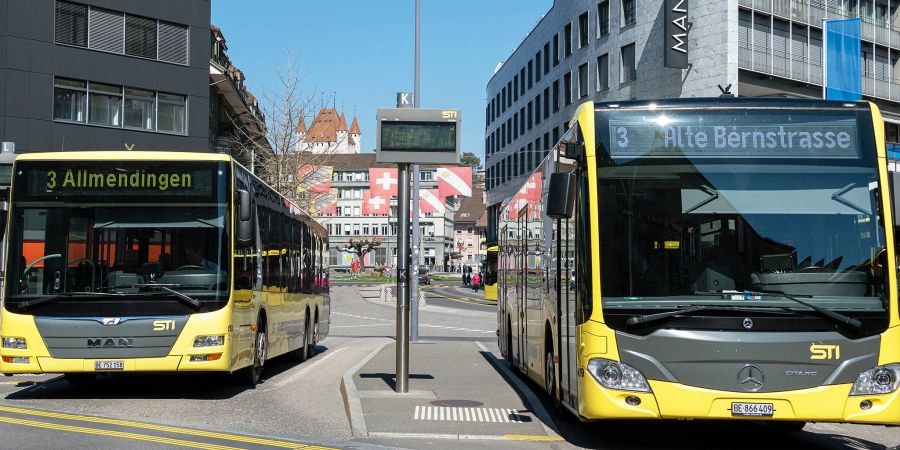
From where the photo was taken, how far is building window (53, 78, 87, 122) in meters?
39.5

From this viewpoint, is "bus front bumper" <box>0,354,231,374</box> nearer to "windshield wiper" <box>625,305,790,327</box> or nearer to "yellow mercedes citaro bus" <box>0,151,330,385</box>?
"yellow mercedes citaro bus" <box>0,151,330,385</box>

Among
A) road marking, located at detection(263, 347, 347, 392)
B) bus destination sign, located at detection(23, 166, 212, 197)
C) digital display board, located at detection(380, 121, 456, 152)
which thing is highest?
digital display board, located at detection(380, 121, 456, 152)

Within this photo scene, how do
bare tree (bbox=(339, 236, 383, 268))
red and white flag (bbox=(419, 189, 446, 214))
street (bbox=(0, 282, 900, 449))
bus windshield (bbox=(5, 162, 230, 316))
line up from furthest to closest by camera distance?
bare tree (bbox=(339, 236, 383, 268)), red and white flag (bbox=(419, 189, 446, 214)), bus windshield (bbox=(5, 162, 230, 316)), street (bbox=(0, 282, 900, 449))

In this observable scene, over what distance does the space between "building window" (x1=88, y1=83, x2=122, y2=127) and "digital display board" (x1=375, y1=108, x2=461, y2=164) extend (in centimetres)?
3122

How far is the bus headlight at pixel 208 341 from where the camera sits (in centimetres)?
1230

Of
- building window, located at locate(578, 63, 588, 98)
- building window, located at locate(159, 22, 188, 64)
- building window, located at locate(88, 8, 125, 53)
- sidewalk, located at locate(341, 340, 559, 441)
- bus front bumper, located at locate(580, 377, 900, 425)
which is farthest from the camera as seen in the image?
building window, located at locate(578, 63, 588, 98)

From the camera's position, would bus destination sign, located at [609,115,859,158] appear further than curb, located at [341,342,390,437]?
No

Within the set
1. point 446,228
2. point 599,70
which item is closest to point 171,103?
point 599,70

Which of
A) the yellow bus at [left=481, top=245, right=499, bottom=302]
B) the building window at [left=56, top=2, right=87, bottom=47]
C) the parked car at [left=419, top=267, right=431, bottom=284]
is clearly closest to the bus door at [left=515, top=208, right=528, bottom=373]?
the building window at [left=56, top=2, right=87, bottom=47]

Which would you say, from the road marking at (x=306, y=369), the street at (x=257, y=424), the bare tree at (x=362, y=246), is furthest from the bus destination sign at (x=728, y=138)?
the bare tree at (x=362, y=246)

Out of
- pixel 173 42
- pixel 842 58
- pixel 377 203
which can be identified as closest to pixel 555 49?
pixel 842 58

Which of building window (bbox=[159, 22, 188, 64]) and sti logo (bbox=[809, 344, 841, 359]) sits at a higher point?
building window (bbox=[159, 22, 188, 64])

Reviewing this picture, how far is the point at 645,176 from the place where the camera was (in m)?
8.71

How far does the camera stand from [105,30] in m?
40.9
